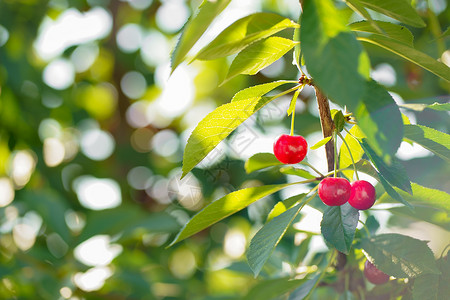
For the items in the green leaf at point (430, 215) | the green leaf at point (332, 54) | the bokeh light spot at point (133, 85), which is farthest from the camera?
the bokeh light spot at point (133, 85)

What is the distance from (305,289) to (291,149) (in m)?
0.21

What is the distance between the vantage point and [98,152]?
2393mm

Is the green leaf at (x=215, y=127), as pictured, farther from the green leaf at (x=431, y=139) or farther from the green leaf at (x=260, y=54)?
the green leaf at (x=431, y=139)

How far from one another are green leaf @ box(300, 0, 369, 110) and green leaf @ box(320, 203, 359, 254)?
239mm

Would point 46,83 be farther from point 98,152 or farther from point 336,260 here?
point 336,260

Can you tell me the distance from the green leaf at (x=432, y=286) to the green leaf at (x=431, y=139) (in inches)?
6.0

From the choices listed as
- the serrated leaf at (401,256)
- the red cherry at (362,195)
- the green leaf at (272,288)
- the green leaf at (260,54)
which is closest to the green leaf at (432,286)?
the serrated leaf at (401,256)

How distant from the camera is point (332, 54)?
0.40 metres

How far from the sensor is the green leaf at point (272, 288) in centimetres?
80

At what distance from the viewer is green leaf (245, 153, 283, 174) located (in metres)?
0.75

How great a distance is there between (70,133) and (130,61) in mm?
465

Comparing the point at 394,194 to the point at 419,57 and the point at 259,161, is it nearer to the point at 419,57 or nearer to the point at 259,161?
the point at 419,57

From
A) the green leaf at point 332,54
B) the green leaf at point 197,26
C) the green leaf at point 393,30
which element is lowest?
the green leaf at point 393,30

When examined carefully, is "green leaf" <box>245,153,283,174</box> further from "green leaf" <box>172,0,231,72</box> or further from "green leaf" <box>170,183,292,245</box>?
"green leaf" <box>172,0,231,72</box>
